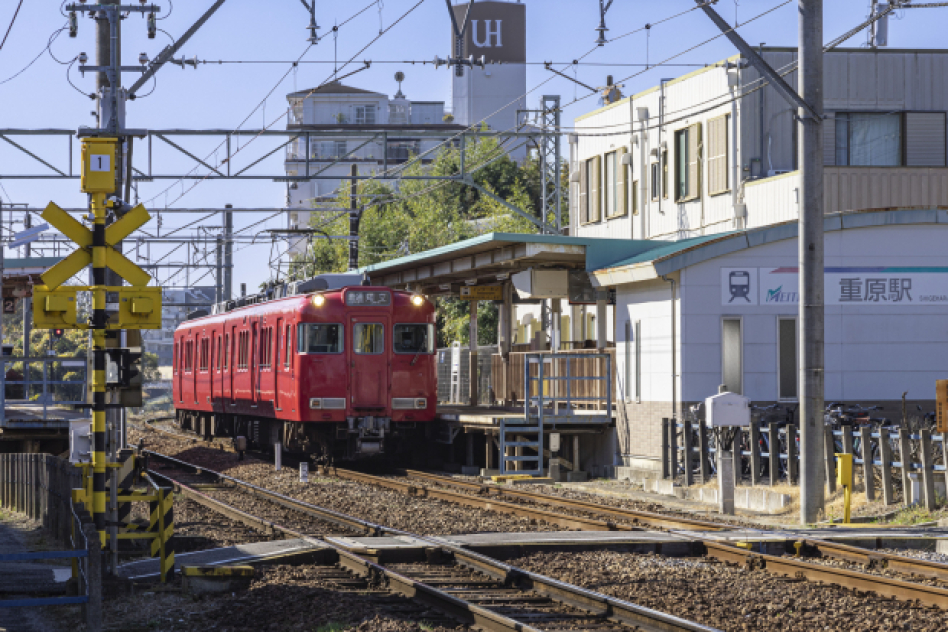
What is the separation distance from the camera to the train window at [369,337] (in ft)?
75.7

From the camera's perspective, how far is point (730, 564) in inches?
445

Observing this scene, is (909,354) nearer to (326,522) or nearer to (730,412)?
(730,412)

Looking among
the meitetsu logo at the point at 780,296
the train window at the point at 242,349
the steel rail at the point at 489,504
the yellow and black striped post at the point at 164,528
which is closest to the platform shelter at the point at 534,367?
the steel rail at the point at 489,504

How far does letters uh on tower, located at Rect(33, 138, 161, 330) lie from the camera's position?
9047 millimetres

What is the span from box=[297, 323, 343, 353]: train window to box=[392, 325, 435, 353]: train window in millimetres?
1056

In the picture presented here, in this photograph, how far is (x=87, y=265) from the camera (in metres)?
9.51

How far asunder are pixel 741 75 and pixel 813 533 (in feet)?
53.3

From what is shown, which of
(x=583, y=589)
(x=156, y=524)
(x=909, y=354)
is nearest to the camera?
(x=583, y=589)

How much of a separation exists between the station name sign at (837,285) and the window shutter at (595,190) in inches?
560

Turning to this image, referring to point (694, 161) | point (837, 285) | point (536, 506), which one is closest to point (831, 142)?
point (694, 161)

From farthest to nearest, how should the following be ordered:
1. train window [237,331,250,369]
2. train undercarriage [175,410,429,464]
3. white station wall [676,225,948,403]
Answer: train window [237,331,250,369]
train undercarriage [175,410,429,464]
white station wall [676,225,948,403]

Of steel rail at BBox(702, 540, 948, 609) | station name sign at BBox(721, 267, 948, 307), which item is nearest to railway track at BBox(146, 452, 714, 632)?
steel rail at BBox(702, 540, 948, 609)

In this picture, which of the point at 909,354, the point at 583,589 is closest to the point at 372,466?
the point at 909,354

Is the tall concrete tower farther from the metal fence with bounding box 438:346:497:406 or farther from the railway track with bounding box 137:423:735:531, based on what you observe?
the railway track with bounding box 137:423:735:531
